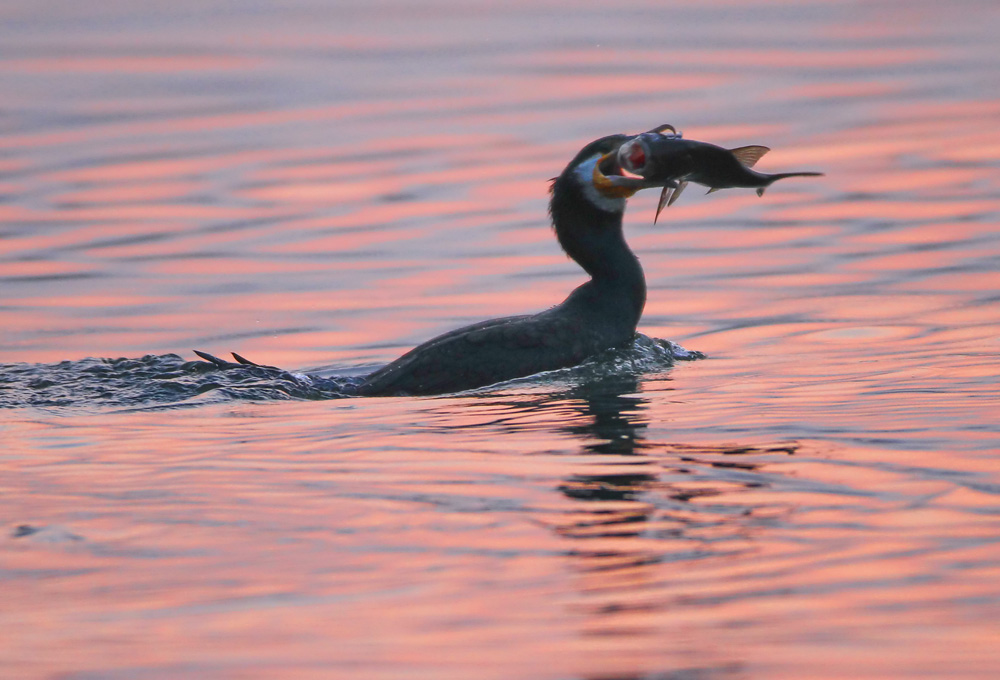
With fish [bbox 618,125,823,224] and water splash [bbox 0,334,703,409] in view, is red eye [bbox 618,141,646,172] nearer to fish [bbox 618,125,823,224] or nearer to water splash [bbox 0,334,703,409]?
fish [bbox 618,125,823,224]

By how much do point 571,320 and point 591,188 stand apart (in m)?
0.84

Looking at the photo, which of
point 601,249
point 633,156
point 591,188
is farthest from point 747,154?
point 601,249

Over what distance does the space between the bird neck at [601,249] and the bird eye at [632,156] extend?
40cm

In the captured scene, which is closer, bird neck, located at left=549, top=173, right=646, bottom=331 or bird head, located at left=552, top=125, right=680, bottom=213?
bird head, located at left=552, top=125, right=680, bottom=213

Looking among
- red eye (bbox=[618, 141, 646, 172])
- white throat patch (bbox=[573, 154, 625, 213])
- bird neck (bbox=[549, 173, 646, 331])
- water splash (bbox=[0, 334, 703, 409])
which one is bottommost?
water splash (bbox=[0, 334, 703, 409])

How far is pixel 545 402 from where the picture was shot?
8812 mm

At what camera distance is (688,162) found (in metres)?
9.30

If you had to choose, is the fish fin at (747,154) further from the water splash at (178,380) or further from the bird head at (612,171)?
the water splash at (178,380)

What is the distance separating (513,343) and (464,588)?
14.0 feet

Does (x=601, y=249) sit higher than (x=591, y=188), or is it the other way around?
(x=591, y=188)

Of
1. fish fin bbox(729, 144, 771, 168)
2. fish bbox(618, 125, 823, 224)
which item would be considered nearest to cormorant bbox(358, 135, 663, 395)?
fish bbox(618, 125, 823, 224)

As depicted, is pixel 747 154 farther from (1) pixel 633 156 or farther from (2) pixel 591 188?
(2) pixel 591 188

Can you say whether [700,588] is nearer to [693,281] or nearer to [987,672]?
[987,672]

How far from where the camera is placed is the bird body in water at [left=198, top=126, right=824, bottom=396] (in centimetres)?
946
